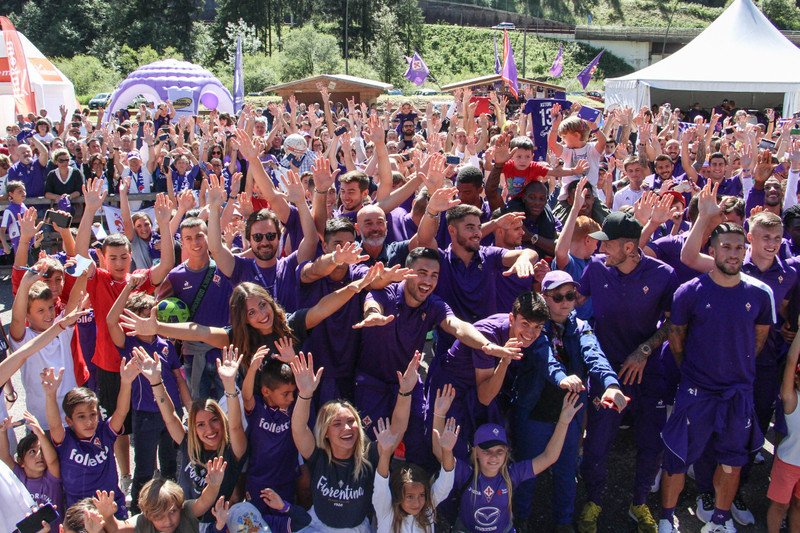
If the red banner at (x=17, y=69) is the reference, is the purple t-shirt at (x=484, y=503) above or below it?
below

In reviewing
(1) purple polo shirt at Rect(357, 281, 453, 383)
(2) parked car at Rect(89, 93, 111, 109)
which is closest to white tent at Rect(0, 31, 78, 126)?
(2) parked car at Rect(89, 93, 111, 109)

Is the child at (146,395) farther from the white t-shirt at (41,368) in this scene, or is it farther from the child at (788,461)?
the child at (788,461)

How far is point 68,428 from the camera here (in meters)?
3.88

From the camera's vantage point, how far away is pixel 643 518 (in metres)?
4.17

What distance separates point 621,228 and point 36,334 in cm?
381

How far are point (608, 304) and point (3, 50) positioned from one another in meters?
16.5

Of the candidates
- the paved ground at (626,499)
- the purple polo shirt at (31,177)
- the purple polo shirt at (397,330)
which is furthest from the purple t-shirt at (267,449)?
the purple polo shirt at (31,177)

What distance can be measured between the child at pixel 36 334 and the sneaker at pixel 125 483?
2.12 feet

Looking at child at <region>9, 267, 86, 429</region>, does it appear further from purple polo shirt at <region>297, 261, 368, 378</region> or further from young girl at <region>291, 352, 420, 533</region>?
young girl at <region>291, 352, 420, 533</region>

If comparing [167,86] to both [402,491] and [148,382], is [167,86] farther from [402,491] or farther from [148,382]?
[402,491]

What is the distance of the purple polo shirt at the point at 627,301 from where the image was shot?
4.16 m

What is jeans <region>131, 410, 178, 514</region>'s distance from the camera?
4.34 metres

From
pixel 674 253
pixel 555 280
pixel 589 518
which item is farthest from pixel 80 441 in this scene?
pixel 674 253

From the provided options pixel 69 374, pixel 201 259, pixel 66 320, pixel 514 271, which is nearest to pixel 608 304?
pixel 514 271
